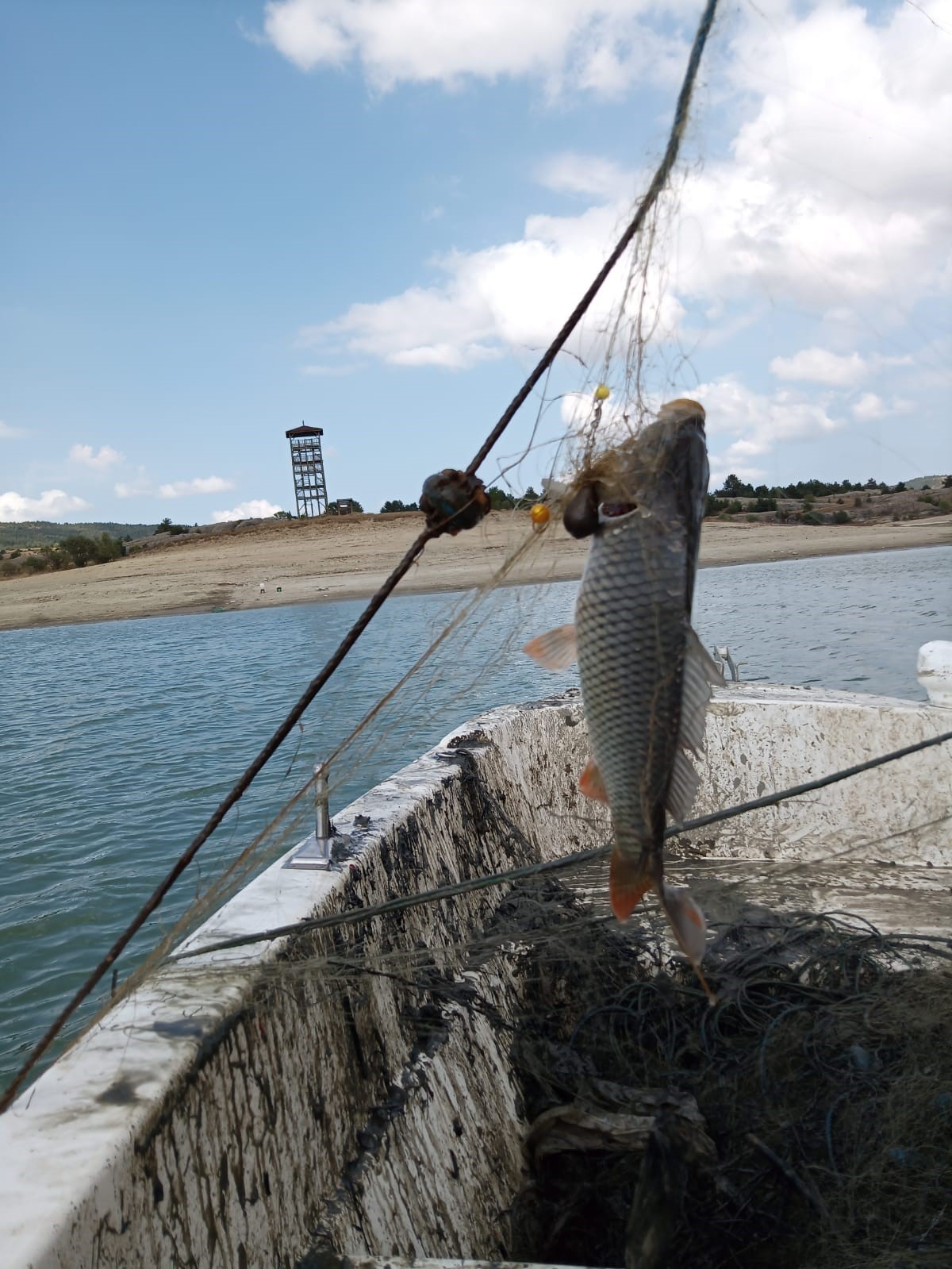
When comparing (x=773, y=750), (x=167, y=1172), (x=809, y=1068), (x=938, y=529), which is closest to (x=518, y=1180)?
(x=809, y=1068)

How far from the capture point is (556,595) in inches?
634

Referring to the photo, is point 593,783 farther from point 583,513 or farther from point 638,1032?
point 638,1032

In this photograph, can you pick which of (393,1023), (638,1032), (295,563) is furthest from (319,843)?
(295,563)

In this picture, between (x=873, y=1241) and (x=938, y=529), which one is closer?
(x=873, y=1241)

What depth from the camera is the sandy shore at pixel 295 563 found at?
1080 inches

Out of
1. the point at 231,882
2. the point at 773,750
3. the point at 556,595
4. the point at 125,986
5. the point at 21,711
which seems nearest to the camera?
the point at 125,986

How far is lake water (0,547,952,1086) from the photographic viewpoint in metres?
5.08

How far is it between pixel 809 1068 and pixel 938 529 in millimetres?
38340

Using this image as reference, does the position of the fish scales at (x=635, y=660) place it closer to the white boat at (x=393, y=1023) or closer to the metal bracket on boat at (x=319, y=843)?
the white boat at (x=393, y=1023)

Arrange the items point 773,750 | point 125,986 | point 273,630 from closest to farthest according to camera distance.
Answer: point 125,986
point 773,750
point 273,630

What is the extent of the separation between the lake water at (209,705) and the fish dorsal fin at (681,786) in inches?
37.3

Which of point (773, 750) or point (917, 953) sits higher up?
point (773, 750)

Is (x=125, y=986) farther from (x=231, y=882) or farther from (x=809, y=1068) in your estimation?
(x=809, y=1068)

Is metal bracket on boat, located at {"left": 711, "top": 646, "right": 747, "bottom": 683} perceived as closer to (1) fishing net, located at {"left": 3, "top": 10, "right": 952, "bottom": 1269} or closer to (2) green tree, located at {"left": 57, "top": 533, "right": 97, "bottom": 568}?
(1) fishing net, located at {"left": 3, "top": 10, "right": 952, "bottom": 1269}
